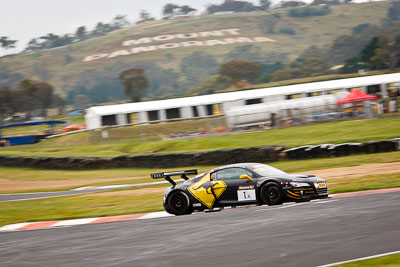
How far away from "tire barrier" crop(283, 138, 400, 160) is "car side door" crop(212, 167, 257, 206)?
12.2m

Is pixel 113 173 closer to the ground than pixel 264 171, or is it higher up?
higher up

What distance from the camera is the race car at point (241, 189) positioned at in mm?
13922

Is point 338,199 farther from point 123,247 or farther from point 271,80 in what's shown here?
point 271,80

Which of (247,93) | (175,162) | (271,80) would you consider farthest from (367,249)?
(271,80)

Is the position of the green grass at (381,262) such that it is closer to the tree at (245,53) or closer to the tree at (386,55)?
the tree at (386,55)

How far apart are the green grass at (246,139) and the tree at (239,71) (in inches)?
3671

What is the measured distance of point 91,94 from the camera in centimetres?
18250

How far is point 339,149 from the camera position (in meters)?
26.0

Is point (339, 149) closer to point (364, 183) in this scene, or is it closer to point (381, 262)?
point (364, 183)

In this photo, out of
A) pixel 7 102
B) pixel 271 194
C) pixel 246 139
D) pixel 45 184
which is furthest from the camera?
pixel 7 102

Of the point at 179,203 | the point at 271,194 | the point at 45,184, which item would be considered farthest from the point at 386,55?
the point at 271,194

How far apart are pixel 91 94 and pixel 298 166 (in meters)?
163

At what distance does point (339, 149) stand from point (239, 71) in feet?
368

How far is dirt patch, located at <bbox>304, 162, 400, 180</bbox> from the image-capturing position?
774 inches
